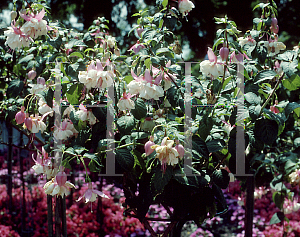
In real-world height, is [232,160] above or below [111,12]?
below

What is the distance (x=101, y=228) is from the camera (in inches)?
81.7

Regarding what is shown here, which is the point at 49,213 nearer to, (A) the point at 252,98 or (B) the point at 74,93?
(B) the point at 74,93

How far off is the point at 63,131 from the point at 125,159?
0.78 ft

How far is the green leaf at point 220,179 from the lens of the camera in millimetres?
843

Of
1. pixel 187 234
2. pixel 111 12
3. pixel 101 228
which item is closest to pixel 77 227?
pixel 101 228

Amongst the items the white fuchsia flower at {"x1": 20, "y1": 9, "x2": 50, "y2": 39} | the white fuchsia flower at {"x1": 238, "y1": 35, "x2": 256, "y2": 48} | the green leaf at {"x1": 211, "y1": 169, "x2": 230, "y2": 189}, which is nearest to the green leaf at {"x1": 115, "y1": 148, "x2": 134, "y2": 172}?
the green leaf at {"x1": 211, "y1": 169, "x2": 230, "y2": 189}

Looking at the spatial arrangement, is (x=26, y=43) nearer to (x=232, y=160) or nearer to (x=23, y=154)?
(x=232, y=160)

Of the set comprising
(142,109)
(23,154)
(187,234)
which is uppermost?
(142,109)

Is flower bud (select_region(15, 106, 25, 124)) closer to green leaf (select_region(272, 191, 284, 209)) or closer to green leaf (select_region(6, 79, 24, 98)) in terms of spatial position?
green leaf (select_region(6, 79, 24, 98))

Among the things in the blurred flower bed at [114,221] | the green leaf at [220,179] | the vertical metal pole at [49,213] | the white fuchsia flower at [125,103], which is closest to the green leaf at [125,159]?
the white fuchsia flower at [125,103]

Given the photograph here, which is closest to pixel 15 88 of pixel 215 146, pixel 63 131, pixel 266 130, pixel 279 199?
pixel 63 131

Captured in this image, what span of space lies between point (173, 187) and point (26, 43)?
60 centimetres

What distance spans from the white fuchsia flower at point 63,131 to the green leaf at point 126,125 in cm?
18

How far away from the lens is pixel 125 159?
0.74m
